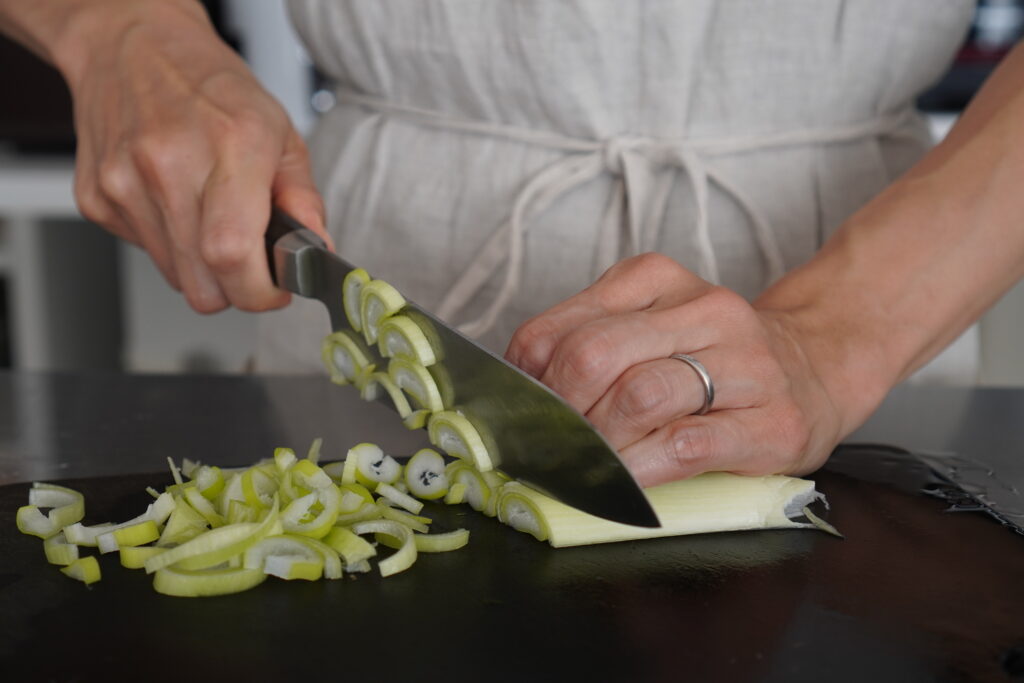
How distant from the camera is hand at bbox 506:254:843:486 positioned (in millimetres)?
851

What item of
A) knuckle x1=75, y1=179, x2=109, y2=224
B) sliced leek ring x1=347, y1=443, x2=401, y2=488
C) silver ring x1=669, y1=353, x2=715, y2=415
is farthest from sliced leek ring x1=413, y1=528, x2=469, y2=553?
knuckle x1=75, y1=179, x2=109, y2=224

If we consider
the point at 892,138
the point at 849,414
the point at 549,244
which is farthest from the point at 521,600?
the point at 892,138

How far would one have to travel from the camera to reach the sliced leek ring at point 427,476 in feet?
3.07

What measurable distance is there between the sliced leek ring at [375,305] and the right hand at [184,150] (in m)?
0.15

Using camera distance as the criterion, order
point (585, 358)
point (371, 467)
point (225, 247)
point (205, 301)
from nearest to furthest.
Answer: point (585, 358) < point (371, 467) < point (225, 247) < point (205, 301)

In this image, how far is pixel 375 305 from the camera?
97 centimetres

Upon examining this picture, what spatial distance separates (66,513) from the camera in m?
0.89

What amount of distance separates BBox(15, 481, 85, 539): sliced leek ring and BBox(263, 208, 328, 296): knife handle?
271 mm

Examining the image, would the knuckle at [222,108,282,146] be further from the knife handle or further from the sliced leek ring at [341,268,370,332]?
the sliced leek ring at [341,268,370,332]

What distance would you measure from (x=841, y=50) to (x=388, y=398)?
0.63 meters

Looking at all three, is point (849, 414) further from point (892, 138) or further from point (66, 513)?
point (66, 513)

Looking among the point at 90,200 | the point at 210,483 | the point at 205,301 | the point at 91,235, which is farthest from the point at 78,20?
the point at 91,235

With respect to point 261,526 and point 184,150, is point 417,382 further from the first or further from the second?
point 184,150

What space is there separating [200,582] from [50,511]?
21cm
